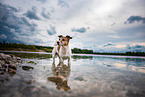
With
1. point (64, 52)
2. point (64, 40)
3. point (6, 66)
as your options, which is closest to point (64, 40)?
point (64, 40)

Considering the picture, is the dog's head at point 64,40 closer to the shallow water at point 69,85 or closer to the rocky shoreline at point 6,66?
the shallow water at point 69,85

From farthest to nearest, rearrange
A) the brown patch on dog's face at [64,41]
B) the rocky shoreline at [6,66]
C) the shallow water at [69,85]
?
the brown patch on dog's face at [64,41], the rocky shoreline at [6,66], the shallow water at [69,85]

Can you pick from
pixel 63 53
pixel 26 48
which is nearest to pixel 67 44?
pixel 63 53

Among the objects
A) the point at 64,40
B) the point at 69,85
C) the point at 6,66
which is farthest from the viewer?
the point at 64,40

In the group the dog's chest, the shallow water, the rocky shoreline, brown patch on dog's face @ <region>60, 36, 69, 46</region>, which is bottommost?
→ the shallow water

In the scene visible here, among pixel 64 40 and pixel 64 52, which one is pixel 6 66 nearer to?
pixel 64 52

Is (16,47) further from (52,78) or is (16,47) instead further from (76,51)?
(52,78)

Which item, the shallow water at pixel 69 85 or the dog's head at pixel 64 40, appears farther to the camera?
the dog's head at pixel 64 40

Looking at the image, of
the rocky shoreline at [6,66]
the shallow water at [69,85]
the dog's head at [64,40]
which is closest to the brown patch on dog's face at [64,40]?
the dog's head at [64,40]

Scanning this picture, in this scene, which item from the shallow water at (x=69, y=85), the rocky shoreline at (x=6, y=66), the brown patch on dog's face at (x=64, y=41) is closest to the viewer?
the shallow water at (x=69, y=85)

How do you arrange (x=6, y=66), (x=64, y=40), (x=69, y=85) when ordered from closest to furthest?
(x=69, y=85)
(x=6, y=66)
(x=64, y=40)

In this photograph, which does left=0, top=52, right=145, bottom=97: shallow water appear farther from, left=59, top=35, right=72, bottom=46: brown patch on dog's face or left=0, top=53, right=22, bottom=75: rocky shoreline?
left=59, top=35, right=72, bottom=46: brown patch on dog's face

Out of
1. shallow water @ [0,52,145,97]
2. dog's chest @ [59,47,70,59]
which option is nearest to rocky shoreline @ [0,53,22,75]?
shallow water @ [0,52,145,97]

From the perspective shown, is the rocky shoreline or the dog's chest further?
the dog's chest
